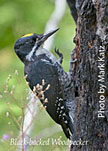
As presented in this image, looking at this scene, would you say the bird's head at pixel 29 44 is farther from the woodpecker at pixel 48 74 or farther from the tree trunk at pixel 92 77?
the tree trunk at pixel 92 77

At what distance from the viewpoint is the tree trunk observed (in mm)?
3301

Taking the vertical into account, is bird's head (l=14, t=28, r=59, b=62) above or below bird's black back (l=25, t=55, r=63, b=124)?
above

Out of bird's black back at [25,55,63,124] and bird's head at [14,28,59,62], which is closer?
bird's black back at [25,55,63,124]

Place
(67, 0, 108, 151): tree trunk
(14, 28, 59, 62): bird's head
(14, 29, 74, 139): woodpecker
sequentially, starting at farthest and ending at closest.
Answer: (14, 28, 59, 62): bird's head, (14, 29, 74, 139): woodpecker, (67, 0, 108, 151): tree trunk

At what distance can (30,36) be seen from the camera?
488cm

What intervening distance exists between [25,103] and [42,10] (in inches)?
237

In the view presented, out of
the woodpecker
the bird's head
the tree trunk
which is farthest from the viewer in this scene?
the bird's head

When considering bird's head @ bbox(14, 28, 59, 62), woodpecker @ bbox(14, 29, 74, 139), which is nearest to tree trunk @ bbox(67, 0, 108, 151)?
woodpecker @ bbox(14, 29, 74, 139)

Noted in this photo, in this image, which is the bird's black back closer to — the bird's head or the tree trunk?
the bird's head

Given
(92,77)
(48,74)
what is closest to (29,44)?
(48,74)

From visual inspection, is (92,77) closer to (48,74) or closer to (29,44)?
(48,74)

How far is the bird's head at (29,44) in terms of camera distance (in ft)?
16.0

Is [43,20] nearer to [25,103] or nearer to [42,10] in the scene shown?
[42,10]

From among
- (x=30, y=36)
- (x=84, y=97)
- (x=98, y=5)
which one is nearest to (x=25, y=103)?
(x=84, y=97)
